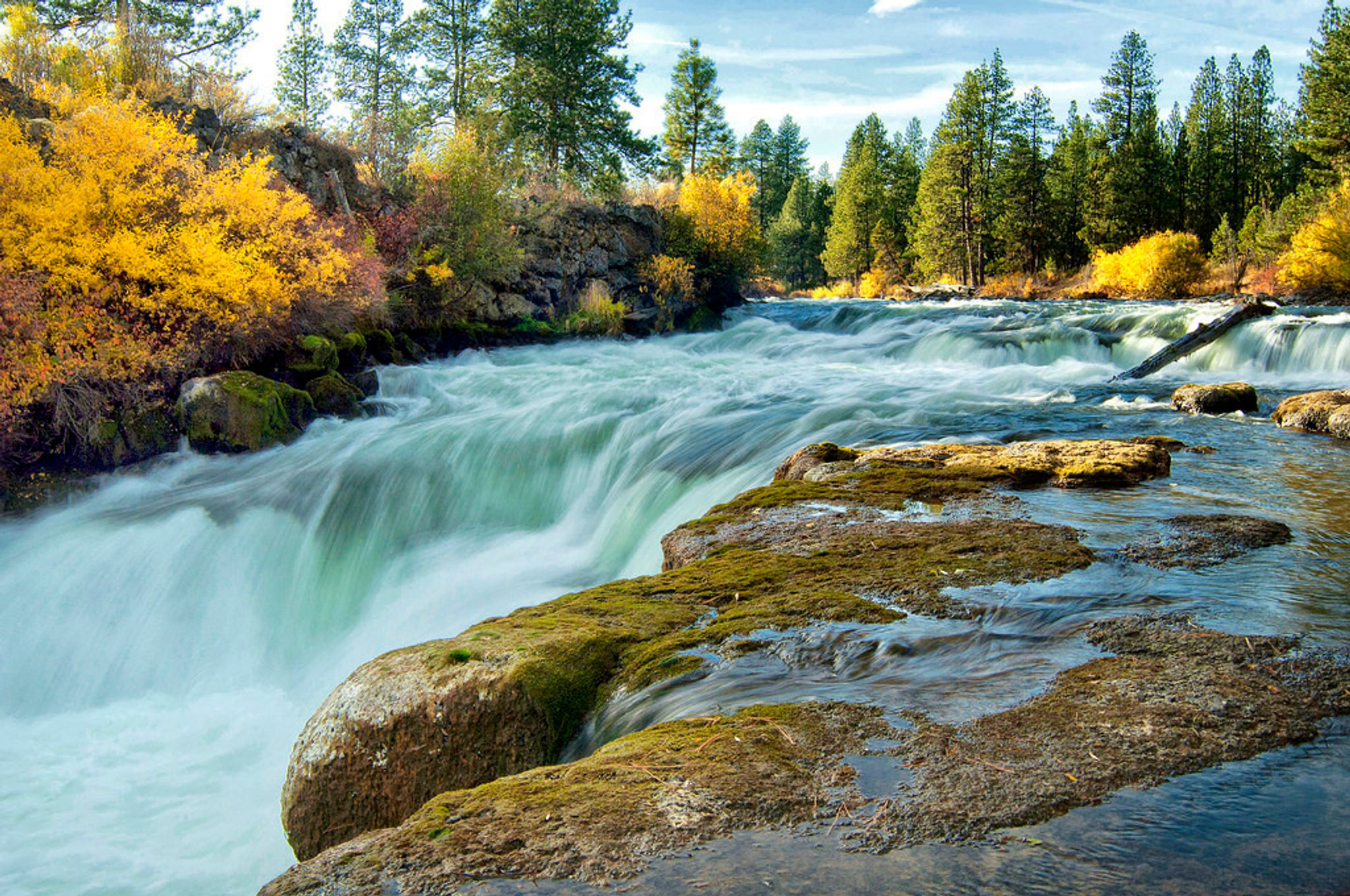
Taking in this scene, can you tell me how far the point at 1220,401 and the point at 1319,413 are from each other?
4.91ft

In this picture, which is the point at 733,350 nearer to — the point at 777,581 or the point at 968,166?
the point at 777,581

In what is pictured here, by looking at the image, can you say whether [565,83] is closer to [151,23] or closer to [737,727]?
[151,23]

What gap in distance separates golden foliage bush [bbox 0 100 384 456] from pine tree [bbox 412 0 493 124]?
83.2 feet

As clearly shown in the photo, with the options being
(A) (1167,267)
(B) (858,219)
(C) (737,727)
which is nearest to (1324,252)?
(A) (1167,267)

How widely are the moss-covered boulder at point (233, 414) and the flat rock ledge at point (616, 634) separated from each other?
30.1ft

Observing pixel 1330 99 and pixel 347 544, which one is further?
pixel 1330 99

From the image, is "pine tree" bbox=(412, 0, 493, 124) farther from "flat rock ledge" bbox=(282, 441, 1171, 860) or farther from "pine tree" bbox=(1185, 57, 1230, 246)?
"pine tree" bbox=(1185, 57, 1230, 246)

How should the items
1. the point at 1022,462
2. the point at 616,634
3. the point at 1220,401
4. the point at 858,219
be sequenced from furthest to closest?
the point at 858,219 → the point at 1220,401 → the point at 1022,462 → the point at 616,634

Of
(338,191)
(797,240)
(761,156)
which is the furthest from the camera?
(761,156)

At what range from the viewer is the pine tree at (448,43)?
37.4 meters

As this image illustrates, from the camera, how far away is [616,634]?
3777mm

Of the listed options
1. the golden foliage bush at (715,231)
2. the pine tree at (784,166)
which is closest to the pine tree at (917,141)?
the pine tree at (784,166)

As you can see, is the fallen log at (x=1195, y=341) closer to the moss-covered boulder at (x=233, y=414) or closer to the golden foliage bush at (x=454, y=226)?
the moss-covered boulder at (x=233, y=414)

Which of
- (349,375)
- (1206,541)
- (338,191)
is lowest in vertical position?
(1206,541)
